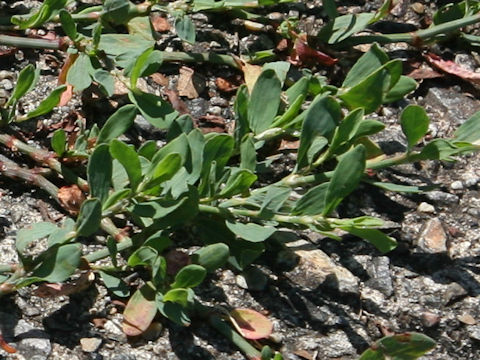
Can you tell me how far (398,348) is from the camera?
2344mm

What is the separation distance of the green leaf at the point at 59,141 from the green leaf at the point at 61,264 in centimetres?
42

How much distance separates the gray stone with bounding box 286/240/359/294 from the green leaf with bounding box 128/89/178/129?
487 mm

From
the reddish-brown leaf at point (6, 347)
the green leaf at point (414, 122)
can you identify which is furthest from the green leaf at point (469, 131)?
the reddish-brown leaf at point (6, 347)

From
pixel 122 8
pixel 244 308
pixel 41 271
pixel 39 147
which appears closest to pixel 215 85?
pixel 122 8

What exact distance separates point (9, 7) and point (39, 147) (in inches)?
22.9

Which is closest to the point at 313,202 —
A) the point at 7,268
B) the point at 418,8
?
the point at 7,268

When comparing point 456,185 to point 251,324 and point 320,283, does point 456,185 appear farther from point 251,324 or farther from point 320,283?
point 251,324

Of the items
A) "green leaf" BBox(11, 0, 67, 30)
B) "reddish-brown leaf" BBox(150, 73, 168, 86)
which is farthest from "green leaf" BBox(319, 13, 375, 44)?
"green leaf" BBox(11, 0, 67, 30)

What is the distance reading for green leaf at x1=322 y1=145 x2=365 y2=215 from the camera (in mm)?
2344

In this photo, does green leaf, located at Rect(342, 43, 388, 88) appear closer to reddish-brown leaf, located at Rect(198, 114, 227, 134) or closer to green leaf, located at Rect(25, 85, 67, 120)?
reddish-brown leaf, located at Rect(198, 114, 227, 134)

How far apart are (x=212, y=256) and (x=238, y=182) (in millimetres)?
194

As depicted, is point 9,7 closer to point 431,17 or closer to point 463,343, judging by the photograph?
point 431,17

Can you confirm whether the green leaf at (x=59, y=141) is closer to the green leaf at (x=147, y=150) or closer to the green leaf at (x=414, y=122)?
the green leaf at (x=147, y=150)

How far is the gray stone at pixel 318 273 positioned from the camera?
262cm
